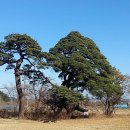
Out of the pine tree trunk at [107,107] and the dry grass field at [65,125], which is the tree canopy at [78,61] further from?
the dry grass field at [65,125]

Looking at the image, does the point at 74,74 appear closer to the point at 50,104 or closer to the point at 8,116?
the point at 50,104

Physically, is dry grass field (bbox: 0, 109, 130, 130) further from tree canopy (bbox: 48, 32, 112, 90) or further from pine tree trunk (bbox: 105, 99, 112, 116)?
pine tree trunk (bbox: 105, 99, 112, 116)

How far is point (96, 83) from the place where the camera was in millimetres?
29469

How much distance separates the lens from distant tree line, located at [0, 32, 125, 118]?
27.8m

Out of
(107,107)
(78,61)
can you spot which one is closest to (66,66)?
(78,61)

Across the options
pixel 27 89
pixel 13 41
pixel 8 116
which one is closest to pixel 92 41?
pixel 13 41

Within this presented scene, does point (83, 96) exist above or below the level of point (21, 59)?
below

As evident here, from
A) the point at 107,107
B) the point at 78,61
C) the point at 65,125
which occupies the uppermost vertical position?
the point at 78,61

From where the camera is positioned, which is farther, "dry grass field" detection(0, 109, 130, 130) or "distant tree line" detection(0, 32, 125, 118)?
"distant tree line" detection(0, 32, 125, 118)

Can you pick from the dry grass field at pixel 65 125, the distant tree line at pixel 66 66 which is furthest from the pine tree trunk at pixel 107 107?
the dry grass field at pixel 65 125

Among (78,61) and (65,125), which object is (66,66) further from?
(65,125)

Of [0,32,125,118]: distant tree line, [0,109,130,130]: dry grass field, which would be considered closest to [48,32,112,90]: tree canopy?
[0,32,125,118]: distant tree line

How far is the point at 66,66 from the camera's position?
29.5 m

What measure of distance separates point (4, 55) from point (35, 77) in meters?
3.39
